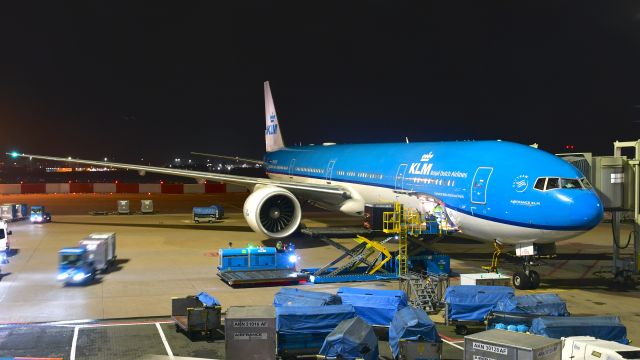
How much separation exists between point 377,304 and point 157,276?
353 inches

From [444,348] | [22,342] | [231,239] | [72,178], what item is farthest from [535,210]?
[72,178]

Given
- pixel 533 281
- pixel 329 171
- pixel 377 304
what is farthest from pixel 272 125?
pixel 377 304

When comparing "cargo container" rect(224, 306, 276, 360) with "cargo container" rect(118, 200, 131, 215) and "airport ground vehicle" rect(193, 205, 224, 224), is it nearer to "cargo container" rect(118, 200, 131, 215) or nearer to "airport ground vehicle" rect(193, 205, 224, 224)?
"airport ground vehicle" rect(193, 205, 224, 224)

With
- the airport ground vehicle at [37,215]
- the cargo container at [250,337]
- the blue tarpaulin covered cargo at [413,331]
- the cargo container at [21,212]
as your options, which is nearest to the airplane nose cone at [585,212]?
the blue tarpaulin covered cargo at [413,331]

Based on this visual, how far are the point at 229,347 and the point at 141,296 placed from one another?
6.99 m

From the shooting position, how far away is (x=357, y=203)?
27.3 m

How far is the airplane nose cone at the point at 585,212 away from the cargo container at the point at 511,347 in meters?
7.70

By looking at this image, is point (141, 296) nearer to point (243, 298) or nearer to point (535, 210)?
point (243, 298)

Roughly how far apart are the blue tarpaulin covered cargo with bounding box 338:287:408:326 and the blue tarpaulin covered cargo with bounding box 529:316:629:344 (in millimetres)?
2928

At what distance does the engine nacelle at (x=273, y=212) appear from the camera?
24281 mm

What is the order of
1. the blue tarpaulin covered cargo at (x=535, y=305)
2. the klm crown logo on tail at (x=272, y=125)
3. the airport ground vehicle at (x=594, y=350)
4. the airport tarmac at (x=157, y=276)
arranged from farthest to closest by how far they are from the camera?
the klm crown logo on tail at (x=272, y=125), the airport tarmac at (x=157, y=276), the blue tarpaulin covered cargo at (x=535, y=305), the airport ground vehicle at (x=594, y=350)

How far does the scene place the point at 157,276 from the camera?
66.2 ft

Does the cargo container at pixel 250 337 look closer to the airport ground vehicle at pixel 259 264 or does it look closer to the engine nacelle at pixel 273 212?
the airport ground vehicle at pixel 259 264

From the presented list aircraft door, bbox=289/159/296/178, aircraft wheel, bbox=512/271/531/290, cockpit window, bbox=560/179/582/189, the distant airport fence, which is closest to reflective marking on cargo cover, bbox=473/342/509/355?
cockpit window, bbox=560/179/582/189
